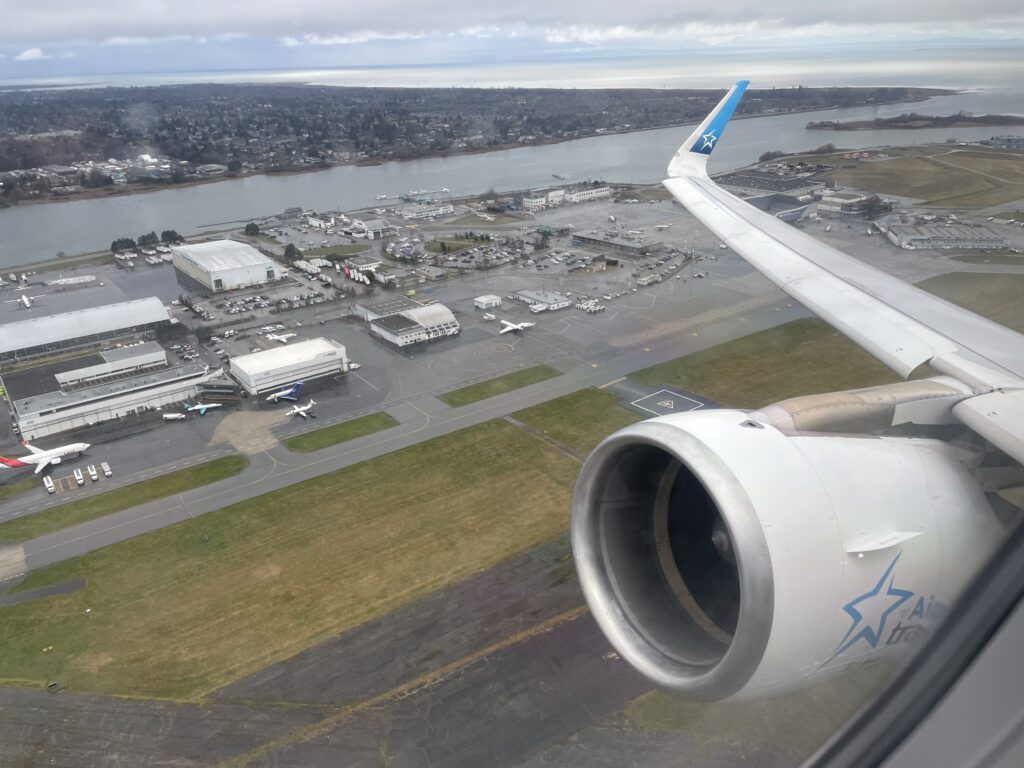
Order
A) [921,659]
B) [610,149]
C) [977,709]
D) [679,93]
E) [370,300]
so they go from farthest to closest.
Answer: [679,93] → [610,149] → [370,300] → [921,659] → [977,709]

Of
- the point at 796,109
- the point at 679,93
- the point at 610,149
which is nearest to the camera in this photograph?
the point at 796,109

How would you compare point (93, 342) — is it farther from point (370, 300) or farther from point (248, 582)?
point (248, 582)

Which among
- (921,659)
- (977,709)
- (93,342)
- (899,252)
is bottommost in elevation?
(93,342)

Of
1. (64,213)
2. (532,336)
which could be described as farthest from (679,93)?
(532,336)

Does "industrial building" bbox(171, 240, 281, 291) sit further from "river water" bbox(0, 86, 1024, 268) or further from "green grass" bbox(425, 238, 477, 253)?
"river water" bbox(0, 86, 1024, 268)

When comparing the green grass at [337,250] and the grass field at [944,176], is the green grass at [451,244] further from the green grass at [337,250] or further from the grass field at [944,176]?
the grass field at [944,176]

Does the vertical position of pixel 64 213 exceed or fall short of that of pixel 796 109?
it falls short
